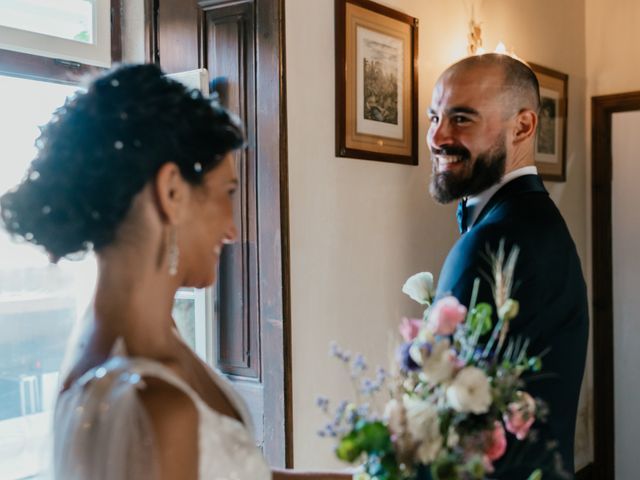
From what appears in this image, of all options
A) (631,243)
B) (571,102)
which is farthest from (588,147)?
(631,243)

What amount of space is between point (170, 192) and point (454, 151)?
1.25 m

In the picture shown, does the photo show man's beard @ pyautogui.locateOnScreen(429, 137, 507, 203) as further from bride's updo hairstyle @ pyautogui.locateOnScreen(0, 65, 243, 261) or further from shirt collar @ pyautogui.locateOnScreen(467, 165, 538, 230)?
bride's updo hairstyle @ pyautogui.locateOnScreen(0, 65, 243, 261)

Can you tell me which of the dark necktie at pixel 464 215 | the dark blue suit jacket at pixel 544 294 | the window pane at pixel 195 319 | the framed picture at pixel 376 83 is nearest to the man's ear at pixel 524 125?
the dark necktie at pixel 464 215

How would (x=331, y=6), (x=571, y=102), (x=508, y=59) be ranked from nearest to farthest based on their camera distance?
(x=508, y=59)
(x=331, y=6)
(x=571, y=102)

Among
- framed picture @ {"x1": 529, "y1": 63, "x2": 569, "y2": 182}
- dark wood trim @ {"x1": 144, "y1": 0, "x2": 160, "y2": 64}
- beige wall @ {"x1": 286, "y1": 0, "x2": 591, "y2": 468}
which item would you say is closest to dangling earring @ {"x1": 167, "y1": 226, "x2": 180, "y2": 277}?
beige wall @ {"x1": 286, "y1": 0, "x2": 591, "y2": 468}

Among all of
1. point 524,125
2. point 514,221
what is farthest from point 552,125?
point 514,221

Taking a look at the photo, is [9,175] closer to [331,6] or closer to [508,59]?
Answer: [331,6]

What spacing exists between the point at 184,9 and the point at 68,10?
365 mm

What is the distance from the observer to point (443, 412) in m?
1.01

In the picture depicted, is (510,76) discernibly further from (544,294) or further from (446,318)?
(446,318)

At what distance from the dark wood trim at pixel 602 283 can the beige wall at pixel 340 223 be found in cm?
108

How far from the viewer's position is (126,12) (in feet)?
7.87

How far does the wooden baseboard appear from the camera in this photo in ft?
12.4

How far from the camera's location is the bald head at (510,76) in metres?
2.04
